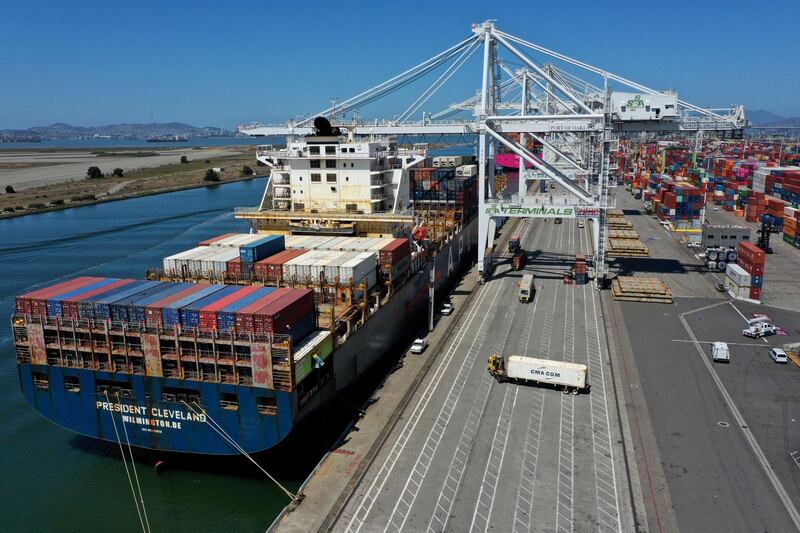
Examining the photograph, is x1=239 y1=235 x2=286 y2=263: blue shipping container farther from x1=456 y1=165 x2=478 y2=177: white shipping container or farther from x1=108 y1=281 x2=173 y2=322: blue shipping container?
x1=456 y1=165 x2=478 y2=177: white shipping container

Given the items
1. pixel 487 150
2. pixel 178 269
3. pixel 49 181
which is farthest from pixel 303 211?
pixel 49 181

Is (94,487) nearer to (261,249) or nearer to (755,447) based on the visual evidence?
(261,249)

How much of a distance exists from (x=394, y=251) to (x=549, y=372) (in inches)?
395

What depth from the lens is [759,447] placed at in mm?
21469

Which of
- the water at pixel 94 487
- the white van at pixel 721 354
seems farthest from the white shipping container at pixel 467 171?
the water at pixel 94 487

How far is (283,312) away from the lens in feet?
65.3

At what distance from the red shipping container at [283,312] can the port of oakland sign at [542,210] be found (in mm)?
26647

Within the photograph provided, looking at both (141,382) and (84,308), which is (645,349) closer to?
(141,382)

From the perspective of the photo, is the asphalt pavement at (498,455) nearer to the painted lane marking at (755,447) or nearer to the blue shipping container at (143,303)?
the painted lane marking at (755,447)

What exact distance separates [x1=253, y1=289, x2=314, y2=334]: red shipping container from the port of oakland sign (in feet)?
87.4

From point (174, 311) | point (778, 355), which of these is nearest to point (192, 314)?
point (174, 311)

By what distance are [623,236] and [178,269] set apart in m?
50.6

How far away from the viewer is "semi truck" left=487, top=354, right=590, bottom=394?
25656mm

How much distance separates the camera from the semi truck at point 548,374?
25656 mm
